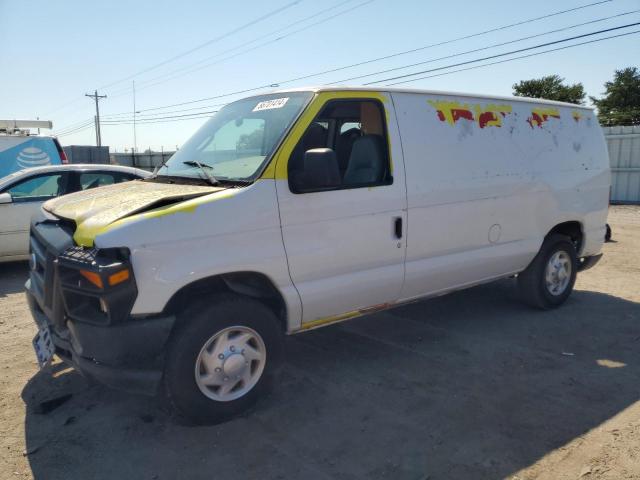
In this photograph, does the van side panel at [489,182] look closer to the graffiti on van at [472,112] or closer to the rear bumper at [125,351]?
the graffiti on van at [472,112]

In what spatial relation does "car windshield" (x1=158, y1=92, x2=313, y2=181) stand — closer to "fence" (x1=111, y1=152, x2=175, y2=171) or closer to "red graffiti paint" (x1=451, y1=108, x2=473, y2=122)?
"red graffiti paint" (x1=451, y1=108, x2=473, y2=122)

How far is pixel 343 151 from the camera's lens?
15.0ft

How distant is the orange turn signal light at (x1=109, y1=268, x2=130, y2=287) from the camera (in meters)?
2.88

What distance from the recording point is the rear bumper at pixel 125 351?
117 inches

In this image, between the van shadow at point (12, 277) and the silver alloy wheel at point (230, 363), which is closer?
A: the silver alloy wheel at point (230, 363)

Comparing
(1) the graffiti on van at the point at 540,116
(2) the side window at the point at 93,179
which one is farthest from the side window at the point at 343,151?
(2) the side window at the point at 93,179

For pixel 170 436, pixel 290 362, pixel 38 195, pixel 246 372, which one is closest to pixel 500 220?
pixel 290 362

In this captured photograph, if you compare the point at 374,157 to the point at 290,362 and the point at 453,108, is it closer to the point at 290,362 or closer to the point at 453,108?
the point at 453,108

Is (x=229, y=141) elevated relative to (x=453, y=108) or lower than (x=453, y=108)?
lower

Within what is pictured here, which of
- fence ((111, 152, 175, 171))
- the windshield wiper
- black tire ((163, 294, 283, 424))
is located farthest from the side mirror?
fence ((111, 152, 175, 171))

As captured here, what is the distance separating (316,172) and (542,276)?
10.9 ft

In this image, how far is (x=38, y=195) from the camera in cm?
761

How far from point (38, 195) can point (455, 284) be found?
20.2 ft

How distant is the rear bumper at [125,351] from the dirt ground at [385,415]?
0.47 metres
